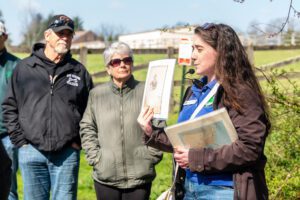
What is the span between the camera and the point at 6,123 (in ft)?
15.7

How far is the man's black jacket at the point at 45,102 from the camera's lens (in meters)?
4.58

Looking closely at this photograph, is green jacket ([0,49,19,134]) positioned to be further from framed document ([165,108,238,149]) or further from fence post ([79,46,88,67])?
fence post ([79,46,88,67])

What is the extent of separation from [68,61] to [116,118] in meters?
0.76

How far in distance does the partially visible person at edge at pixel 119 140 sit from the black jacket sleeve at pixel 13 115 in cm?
61

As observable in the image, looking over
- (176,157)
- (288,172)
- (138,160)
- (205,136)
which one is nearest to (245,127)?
(205,136)

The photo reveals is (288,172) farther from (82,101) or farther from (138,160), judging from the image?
(82,101)

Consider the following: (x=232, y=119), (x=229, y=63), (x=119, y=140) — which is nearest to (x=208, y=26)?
(x=229, y=63)

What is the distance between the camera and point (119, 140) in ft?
14.2

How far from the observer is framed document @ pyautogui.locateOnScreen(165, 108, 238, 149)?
2.92 m

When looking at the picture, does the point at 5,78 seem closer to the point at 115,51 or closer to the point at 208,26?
the point at 115,51

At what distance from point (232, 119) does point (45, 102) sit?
2079 mm

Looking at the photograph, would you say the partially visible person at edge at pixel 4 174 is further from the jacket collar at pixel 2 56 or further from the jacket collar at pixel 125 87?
the jacket collar at pixel 2 56

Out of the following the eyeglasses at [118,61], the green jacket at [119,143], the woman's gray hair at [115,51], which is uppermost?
the woman's gray hair at [115,51]

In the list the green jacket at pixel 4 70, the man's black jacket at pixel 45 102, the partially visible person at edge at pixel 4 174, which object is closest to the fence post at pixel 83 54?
the green jacket at pixel 4 70
